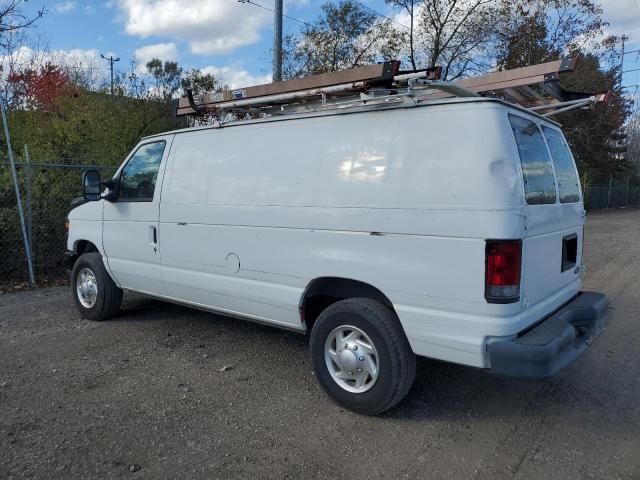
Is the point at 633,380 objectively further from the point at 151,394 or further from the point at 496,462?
the point at 151,394

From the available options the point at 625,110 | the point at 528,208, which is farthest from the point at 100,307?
the point at 625,110

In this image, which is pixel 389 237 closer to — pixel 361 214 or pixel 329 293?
pixel 361 214

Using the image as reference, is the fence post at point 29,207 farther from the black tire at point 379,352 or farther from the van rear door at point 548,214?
the van rear door at point 548,214

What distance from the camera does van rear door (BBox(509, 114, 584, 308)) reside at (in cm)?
337

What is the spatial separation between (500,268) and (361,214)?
1.00 m

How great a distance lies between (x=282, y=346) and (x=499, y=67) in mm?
18085

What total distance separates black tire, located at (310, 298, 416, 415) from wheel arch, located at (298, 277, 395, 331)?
116 mm

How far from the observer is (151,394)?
161 inches

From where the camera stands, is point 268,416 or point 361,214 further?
point 268,416

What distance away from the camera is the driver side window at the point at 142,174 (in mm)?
5324

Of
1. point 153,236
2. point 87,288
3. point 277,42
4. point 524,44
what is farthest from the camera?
point 524,44

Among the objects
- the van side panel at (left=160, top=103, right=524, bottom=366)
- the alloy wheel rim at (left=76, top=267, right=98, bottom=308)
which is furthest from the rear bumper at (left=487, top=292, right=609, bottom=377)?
the alloy wheel rim at (left=76, top=267, right=98, bottom=308)

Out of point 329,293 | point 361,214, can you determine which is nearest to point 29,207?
point 329,293

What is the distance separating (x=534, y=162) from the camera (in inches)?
142
